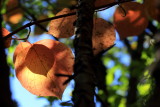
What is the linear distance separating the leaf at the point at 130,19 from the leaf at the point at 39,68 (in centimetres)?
51

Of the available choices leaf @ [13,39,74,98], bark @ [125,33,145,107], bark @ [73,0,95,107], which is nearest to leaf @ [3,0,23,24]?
bark @ [125,33,145,107]

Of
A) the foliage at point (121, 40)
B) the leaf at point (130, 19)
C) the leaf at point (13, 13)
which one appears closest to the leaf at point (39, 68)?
the foliage at point (121, 40)

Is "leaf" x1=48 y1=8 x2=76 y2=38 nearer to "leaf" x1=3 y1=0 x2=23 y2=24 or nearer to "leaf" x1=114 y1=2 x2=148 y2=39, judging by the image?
"leaf" x1=114 y1=2 x2=148 y2=39

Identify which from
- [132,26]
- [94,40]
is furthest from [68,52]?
[132,26]

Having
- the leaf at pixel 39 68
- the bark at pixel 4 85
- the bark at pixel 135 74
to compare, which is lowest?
the bark at pixel 135 74

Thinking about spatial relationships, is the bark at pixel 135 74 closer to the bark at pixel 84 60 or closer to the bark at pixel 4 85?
the bark at pixel 84 60

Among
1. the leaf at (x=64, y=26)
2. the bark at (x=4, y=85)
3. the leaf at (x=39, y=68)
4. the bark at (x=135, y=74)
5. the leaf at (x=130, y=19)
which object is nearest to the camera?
the bark at (x=4, y=85)

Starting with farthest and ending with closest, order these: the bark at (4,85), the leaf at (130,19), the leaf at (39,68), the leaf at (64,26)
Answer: the leaf at (130,19) → the leaf at (64,26) → the leaf at (39,68) → the bark at (4,85)

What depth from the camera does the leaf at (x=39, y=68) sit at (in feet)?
6.20

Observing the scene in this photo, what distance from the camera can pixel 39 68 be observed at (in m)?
1.92

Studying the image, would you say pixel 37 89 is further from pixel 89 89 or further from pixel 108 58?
pixel 108 58

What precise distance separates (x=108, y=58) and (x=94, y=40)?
449cm

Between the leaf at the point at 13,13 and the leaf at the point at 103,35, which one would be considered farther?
the leaf at the point at 13,13

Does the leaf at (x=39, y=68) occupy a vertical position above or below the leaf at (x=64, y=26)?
below
